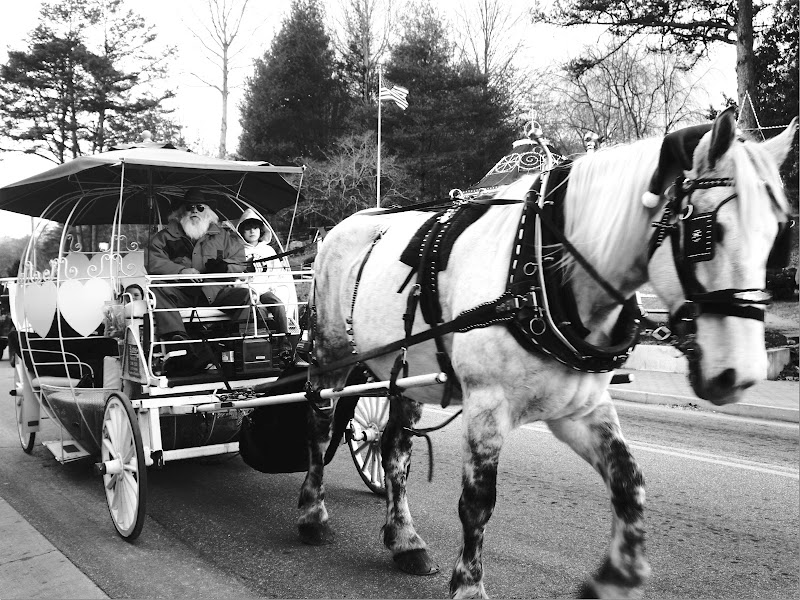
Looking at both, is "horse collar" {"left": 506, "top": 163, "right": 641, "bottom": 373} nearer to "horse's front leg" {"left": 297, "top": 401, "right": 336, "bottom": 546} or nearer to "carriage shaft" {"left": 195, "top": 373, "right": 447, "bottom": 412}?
"carriage shaft" {"left": 195, "top": 373, "right": 447, "bottom": 412}

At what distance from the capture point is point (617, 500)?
2957 mm

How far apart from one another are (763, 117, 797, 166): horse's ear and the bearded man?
3.59 m

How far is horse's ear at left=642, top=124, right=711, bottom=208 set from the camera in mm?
2469

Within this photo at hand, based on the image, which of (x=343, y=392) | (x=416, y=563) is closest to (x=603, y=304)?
(x=343, y=392)

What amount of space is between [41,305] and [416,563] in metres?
3.55

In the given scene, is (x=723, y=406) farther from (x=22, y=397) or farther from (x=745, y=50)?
(x=745, y=50)

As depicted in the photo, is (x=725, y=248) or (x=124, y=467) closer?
(x=725, y=248)

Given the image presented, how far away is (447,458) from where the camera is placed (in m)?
6.07

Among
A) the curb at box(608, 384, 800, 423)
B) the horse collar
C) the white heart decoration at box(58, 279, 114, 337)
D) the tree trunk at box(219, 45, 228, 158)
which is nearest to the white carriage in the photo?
the white heart decoration at box(58, 279, 114, 337)

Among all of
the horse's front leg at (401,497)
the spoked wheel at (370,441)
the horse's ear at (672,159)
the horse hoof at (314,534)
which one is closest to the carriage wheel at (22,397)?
the spoked wheel at (370,441)

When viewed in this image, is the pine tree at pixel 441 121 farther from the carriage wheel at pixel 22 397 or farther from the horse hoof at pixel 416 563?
the horse hoof at pixel 416 563

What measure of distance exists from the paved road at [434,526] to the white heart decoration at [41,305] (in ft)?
3.90

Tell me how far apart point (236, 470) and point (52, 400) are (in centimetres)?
147

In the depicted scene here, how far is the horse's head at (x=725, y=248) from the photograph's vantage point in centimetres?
229
